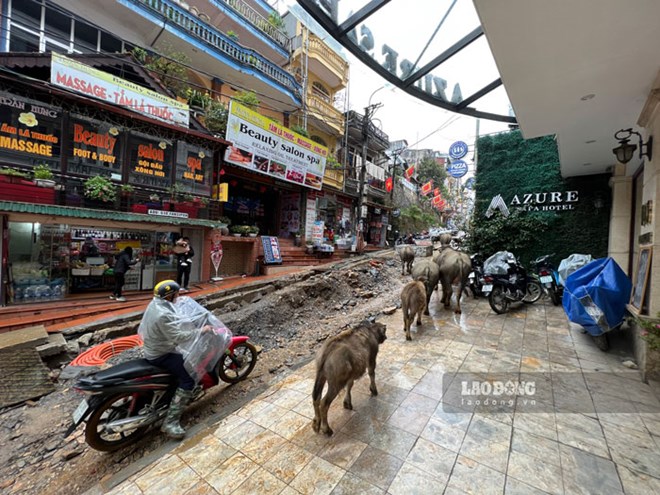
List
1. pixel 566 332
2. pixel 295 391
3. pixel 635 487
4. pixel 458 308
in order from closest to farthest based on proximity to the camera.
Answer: pixel 635 487, pixel 295 391, pixel 566 332, pixel 458 308

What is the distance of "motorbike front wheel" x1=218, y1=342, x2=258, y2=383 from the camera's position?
12.7 ft

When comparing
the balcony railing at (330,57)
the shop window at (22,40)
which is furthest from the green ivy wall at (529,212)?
the shop window at (22,40)

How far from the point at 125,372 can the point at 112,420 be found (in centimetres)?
57

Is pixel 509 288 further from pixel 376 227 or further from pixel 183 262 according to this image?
pixel 376 227

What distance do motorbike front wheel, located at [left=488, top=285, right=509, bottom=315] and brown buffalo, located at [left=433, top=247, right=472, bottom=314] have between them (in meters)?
0.66

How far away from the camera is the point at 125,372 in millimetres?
2744

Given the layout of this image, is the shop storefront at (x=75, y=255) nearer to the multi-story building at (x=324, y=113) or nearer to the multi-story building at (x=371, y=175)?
the multi-story building at (x=324, y=113)

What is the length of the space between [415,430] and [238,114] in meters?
10.6

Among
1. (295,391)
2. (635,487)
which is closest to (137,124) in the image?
(295,391)

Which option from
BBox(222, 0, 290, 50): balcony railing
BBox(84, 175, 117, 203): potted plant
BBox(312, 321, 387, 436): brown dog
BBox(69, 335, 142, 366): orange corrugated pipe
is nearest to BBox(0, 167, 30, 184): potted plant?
BBox(84, 175, 117, 203): potted plant

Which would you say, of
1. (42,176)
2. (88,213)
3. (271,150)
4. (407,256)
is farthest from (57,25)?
(407,256)

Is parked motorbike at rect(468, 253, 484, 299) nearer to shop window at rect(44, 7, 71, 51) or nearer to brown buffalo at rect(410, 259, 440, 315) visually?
brown buffalo at rect(410, 259, 440, 315)

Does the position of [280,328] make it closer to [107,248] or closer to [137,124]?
[107,248]

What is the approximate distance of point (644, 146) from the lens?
4355 millimetres
